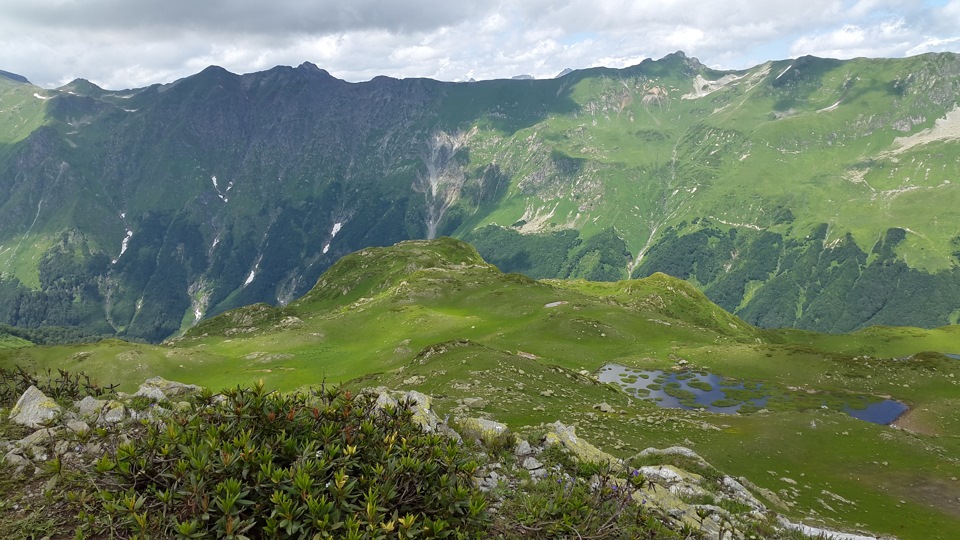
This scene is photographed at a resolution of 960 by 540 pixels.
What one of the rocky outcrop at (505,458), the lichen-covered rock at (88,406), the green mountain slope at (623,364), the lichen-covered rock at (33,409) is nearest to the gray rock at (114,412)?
the rocky outcrop at (505,458)

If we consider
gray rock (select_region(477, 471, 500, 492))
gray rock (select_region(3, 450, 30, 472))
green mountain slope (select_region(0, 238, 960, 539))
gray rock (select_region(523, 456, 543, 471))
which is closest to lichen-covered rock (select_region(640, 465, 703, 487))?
gray rock (select_region(523, 456, 543, 471))

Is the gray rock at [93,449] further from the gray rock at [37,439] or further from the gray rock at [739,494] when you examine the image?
the gray rock at [739,494]

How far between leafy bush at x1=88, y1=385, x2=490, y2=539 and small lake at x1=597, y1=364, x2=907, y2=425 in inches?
2573

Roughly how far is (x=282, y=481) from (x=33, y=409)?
670 inches

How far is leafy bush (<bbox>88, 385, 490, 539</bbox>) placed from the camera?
25.0 ft

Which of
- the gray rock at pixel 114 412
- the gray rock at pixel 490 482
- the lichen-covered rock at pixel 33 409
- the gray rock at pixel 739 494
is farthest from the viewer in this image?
the gray rock at pixel 739 494

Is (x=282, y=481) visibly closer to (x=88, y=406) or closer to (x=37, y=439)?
(x=37, y=439)

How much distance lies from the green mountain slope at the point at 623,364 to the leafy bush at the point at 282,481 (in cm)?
174

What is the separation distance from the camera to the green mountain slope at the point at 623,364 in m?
38.9

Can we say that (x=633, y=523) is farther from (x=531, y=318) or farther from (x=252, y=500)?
(x=531, y=318)

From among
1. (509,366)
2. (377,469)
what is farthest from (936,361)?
(377,469)

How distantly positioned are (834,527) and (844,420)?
3215 centimetres

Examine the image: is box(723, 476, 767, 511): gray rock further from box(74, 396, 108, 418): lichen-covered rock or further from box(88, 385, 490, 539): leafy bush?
box(74, 396, 108, 418): lichen-covered rock

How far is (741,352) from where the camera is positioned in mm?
92625
